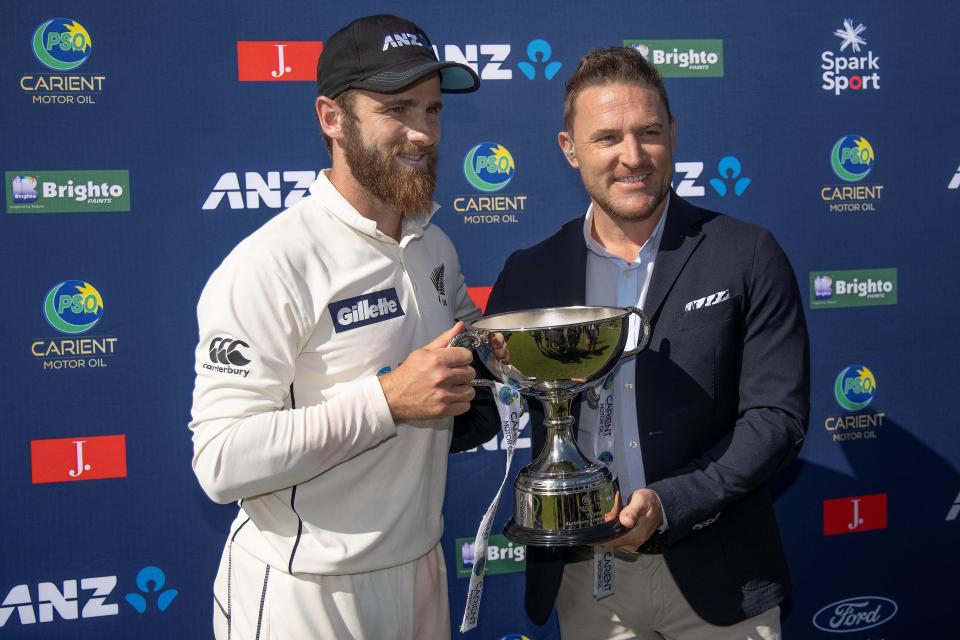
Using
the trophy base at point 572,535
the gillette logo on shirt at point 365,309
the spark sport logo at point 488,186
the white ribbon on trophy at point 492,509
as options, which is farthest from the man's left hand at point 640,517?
the spark sport logo at point 488,186

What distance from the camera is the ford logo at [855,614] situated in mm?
3307

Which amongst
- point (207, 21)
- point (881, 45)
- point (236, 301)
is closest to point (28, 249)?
point (207, 21)

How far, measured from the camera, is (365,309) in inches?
71.1

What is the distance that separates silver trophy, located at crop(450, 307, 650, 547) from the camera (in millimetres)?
1568

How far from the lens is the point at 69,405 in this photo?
2699 mm

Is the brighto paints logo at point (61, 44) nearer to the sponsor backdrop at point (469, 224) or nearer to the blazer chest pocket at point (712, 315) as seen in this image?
the sponsor backdrop at point (469, 224)

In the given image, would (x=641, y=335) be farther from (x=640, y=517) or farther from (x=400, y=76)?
(x=400, y=76)

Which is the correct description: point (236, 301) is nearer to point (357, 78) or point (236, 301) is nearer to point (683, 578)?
point (357, 78)

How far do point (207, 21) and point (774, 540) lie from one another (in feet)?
7.63

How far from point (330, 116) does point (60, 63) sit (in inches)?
50.0

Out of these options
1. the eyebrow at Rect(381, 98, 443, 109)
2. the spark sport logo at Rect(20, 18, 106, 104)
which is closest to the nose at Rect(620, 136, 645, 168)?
the eyebrow at Rect(381, 98, 443, 109)

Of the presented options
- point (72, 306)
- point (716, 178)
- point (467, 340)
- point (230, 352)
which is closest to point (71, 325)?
point (72, 306)

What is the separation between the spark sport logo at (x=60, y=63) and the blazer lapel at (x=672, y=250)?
193cm

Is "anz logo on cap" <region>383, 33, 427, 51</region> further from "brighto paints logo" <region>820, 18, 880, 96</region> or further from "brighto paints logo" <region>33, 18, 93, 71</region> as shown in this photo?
"brighto paints logo" <region>820, 18, 880, 96</region>
